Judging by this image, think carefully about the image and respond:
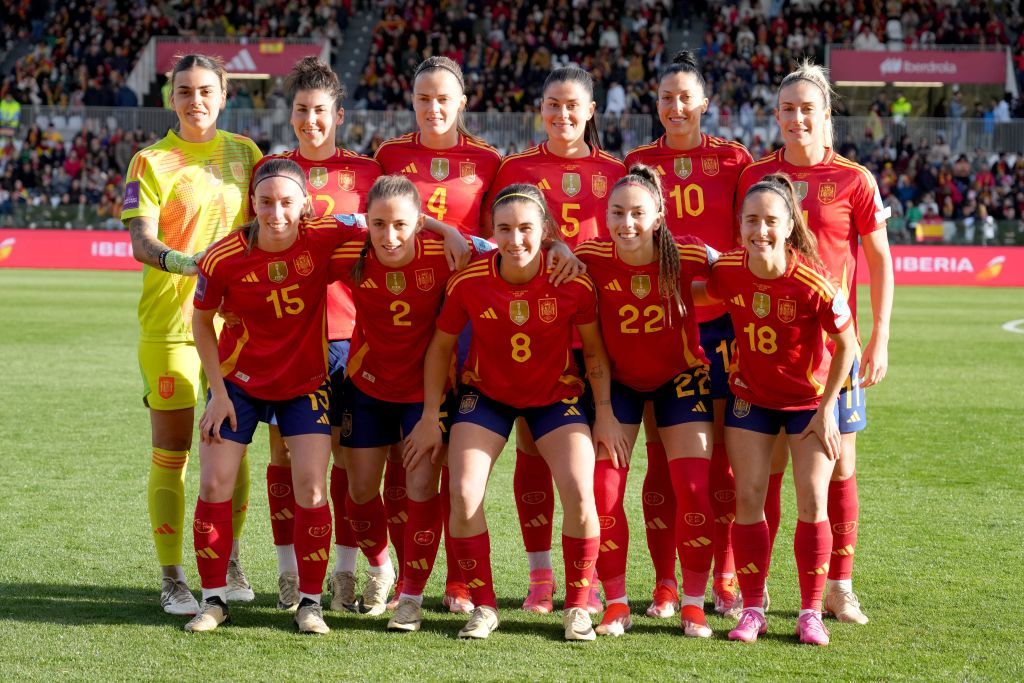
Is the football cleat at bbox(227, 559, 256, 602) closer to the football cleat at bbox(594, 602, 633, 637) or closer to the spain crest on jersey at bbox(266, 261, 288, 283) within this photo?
the spain crest on jersey at bbox(266, 261, 288, 283)

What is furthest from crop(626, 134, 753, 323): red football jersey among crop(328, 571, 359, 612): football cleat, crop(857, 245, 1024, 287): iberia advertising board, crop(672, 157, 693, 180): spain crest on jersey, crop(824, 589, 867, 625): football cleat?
crop(857, 245, 1024, 287): iberia advertising board

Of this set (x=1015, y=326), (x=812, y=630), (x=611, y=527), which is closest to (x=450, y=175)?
(x=611, y=527)

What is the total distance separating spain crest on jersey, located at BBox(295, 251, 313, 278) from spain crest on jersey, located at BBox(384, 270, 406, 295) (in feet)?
0.97

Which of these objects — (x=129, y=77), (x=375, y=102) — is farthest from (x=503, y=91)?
(x=129, y=77)

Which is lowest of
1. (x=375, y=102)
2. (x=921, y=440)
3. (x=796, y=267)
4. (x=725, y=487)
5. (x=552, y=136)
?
(x=921, y=440)

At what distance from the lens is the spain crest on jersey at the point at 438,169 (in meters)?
5.13

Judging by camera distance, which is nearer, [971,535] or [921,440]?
[971,535]

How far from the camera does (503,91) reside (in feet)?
92.9

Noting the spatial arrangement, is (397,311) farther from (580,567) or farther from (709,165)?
(709,165)

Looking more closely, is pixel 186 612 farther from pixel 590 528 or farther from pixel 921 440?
pixel 921 440

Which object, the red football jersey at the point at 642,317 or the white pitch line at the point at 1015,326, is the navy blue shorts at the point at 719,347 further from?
the white pitch line at the point at 1015,326

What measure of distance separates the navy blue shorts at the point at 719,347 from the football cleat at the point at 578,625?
1007 mm

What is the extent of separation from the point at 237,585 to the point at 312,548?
2.33 feet

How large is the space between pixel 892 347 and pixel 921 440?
5557 mm
